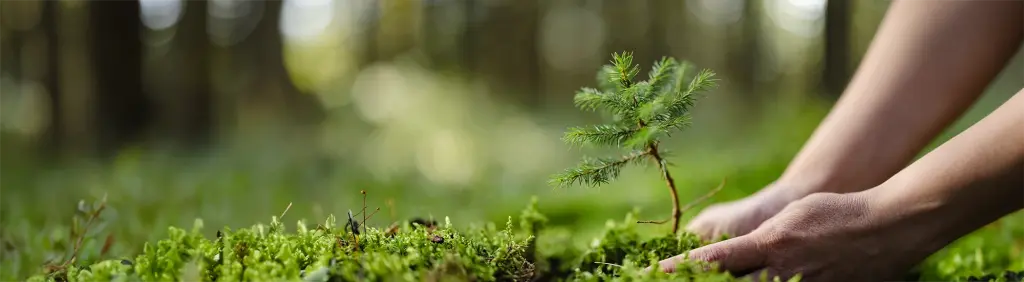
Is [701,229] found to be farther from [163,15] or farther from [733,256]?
[163,15]

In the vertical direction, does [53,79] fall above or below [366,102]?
below

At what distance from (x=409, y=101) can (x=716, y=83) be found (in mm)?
17205

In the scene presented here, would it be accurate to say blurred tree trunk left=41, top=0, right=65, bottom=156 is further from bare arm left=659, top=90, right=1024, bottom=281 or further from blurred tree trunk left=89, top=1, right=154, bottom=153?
bare arm left=659, top=90, right=1024, bottom=281

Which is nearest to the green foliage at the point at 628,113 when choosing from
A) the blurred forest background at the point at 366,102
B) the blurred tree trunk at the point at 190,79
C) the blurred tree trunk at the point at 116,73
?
the blurred forest background at the point at 366,102

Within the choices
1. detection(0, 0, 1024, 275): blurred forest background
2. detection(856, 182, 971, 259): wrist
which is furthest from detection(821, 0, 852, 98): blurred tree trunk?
detection(856, 182, 971, 259): wrist

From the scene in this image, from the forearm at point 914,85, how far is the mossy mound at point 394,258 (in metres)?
0.38

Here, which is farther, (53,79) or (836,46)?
(53,79)

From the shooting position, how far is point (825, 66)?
475 inches

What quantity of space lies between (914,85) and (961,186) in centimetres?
74

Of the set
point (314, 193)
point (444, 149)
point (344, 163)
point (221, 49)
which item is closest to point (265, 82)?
point (221, 49)

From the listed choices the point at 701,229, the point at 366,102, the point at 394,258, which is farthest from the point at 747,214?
the point at 366,102

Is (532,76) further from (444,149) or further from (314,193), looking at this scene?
(314,193)

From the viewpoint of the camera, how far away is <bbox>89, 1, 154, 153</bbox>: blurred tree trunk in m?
10.3

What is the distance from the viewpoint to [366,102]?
63.8 ft
